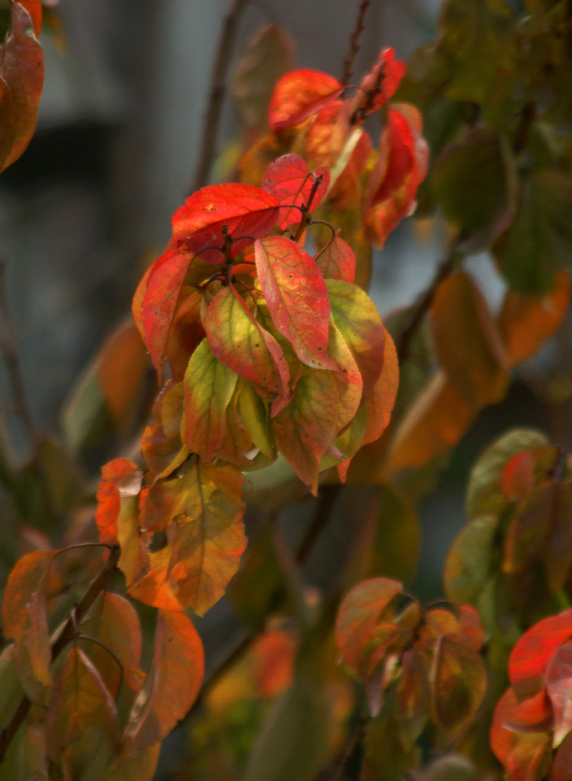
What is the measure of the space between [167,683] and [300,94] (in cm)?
29

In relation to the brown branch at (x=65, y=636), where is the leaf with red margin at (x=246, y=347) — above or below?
above

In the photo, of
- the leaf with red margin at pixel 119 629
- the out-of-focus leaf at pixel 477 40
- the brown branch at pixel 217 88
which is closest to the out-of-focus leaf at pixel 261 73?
the brown branch at pixel 217 88

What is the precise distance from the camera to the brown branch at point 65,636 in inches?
13.2

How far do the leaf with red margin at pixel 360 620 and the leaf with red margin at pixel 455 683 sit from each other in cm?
4

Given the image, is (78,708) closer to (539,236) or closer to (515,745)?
(515,745)

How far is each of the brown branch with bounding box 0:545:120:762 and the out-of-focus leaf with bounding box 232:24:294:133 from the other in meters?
0.42

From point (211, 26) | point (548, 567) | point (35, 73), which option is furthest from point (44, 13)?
point (211, 26)

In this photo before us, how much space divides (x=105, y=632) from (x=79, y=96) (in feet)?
3.51

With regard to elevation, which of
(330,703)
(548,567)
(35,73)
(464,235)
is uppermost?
(35,73)

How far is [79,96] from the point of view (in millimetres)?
1225

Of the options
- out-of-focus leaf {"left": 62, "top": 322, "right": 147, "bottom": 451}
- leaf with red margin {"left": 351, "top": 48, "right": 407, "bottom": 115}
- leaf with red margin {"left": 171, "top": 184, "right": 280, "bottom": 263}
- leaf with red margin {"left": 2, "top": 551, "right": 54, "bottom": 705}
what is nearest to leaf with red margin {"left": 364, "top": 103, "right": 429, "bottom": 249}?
leaf with red margin {"left": 351, "top": 48, "right": 407, "bottom": 115}

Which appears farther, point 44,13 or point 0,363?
point 0,363

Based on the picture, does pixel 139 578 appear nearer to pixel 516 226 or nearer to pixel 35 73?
pixel 35 73

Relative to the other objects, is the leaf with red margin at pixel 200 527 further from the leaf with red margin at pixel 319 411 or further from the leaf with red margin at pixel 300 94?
the leaf with red margin at pixel 300 94
